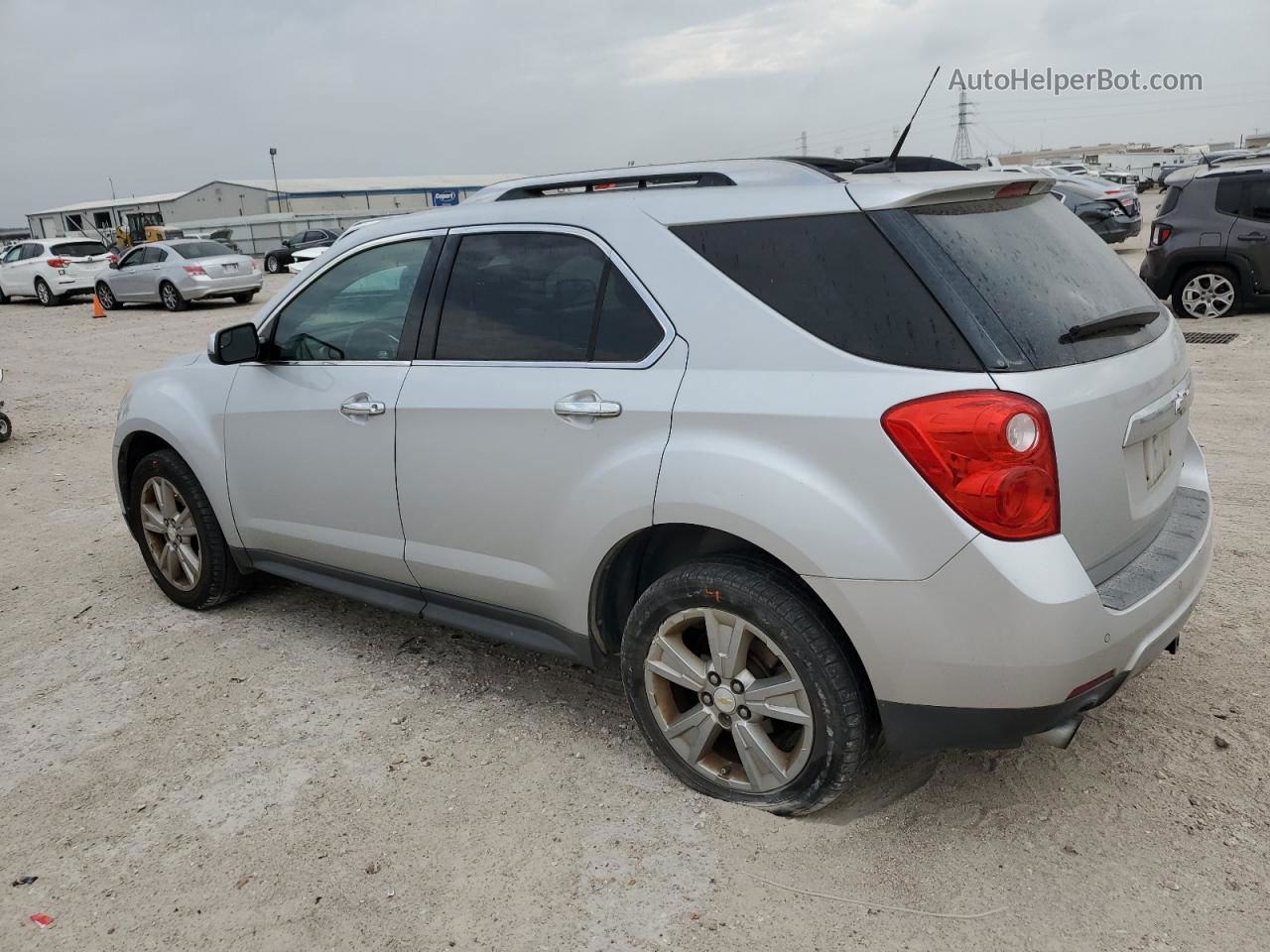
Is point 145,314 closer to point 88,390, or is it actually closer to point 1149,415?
point 88,390

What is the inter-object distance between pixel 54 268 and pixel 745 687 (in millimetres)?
25629

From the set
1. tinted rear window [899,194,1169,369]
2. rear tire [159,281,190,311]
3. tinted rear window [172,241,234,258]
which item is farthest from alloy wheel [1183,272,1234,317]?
rear tire [159,281,190,311]

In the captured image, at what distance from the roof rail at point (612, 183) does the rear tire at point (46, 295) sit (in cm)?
2454

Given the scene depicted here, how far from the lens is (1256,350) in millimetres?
9727

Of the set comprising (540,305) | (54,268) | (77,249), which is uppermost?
(77,249)

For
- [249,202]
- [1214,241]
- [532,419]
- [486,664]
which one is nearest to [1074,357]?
[532,419]

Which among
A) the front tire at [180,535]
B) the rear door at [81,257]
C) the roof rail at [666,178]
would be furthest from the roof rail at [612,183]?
the rear door at [81,257]

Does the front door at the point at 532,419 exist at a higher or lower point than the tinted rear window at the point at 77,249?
lower

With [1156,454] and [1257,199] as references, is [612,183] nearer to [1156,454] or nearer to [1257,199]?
[1156,454]

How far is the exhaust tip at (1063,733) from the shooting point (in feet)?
8.28

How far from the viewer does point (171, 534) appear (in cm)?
465

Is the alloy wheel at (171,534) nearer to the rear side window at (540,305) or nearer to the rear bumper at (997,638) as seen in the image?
the rear side window at (540,305)

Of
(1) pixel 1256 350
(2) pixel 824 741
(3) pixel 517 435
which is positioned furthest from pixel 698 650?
(1) pixel 1256 350

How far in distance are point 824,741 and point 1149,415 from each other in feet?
4.05
